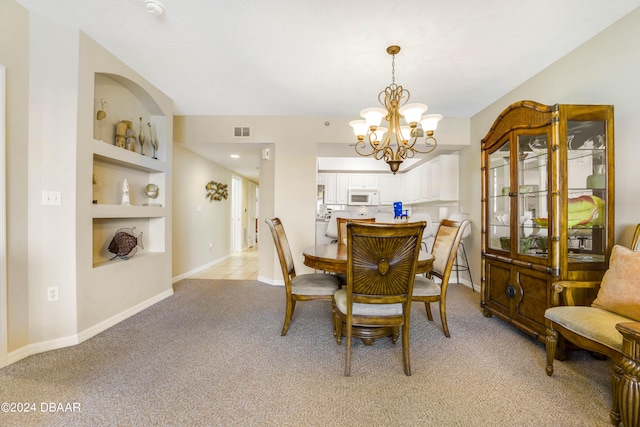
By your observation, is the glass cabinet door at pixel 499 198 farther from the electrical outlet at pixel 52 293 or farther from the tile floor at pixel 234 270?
the electrical outlet at pixel 52 293

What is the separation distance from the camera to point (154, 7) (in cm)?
177

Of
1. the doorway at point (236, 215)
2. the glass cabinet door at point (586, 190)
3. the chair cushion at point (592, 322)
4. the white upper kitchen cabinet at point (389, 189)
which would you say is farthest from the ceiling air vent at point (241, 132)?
the chair cushion at point (592, 322)

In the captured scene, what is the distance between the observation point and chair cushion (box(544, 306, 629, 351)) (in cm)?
129

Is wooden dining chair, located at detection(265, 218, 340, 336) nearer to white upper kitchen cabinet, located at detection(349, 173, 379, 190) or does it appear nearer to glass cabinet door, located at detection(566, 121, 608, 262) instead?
glass cabinet door, located at detection(566, 121, 608, 262)

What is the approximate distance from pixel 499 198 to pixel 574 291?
0.95 meters

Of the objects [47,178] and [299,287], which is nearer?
[47,178]

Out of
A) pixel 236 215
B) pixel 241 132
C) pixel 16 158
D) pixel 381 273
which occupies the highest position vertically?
pixel 241 132

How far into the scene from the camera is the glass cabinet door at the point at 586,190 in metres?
1.87

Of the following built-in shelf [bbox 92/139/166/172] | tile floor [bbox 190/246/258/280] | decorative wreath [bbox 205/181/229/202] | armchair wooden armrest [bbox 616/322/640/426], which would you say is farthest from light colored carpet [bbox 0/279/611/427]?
decorative wreath [bbox 205/181/229/202]

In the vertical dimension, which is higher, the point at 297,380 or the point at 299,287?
the point at 299,287

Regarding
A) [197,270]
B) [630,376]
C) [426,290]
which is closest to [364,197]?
[197,270]

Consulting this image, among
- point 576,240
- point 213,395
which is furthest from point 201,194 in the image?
point 576,240

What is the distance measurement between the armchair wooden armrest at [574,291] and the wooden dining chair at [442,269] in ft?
2.13

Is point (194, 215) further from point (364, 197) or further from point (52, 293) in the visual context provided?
point (364, 197)
